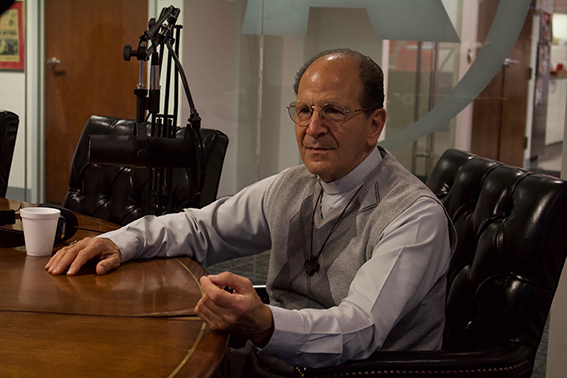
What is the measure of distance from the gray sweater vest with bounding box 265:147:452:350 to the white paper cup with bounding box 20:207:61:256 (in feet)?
1.77

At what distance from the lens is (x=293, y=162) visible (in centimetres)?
394

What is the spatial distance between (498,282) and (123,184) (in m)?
1.34

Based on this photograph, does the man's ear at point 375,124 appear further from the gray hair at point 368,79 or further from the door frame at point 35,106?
the door frame at point 35,106

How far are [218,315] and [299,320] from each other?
0.15 metres

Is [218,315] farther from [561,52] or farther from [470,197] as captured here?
[561,52]

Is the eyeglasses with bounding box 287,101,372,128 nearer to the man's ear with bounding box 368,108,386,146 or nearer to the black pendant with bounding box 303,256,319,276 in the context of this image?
the man's ear with bounding box 368,108,386,146

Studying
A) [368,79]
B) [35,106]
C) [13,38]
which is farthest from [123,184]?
[13,38]

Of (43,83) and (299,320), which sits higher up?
(43,83)

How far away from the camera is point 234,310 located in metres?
1.00

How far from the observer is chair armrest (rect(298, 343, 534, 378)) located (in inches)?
43.0

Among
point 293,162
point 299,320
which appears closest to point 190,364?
point 299,320

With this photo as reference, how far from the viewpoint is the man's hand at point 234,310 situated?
1.00 metres

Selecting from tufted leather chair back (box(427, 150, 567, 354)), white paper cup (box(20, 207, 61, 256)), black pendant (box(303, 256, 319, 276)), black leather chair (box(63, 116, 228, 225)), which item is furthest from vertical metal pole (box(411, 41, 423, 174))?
white paper cup (box(20, 207, 61, 256))

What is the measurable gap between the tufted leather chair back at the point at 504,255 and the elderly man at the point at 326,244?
11cm
